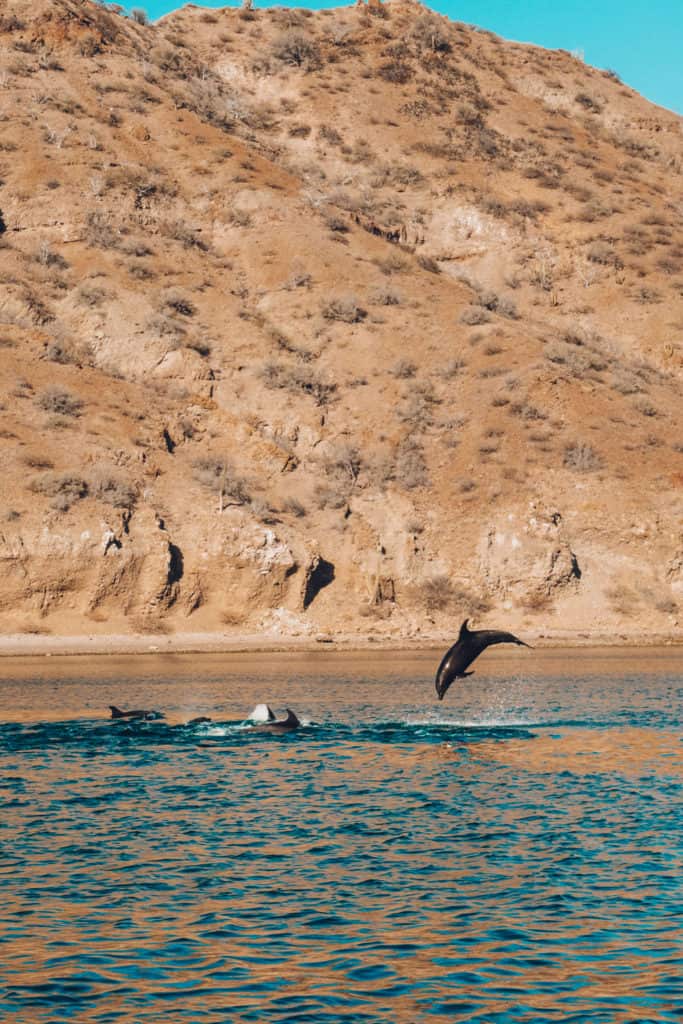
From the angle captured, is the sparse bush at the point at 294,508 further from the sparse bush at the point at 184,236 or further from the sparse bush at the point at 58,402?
the sparse bush at the point at 184,236

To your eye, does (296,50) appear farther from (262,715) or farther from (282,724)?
(282,724)

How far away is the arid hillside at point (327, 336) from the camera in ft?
165

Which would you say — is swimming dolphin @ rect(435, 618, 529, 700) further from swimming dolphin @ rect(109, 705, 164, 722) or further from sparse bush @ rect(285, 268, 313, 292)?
sparse bush @ rect(285, 268, 313, 292)

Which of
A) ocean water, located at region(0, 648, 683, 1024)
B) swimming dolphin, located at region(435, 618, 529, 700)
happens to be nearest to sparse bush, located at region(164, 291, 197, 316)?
ocean water, located at region(0, 648, 683, 1024)

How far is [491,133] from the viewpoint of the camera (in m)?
93.9

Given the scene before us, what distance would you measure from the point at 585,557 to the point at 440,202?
1618 inches

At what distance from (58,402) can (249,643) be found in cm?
1630

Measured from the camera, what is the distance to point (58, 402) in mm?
55594

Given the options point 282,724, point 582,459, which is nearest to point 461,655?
point 282,724

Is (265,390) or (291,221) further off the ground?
(291,221)

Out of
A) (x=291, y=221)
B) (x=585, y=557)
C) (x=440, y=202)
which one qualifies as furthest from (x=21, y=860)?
(x=440, y=202)

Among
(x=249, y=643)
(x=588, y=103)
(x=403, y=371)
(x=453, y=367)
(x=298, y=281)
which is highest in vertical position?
(x=588, y=103)

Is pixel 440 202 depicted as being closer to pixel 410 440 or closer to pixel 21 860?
pixel 410 440

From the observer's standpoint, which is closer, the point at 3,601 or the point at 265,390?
the point at 3,601
